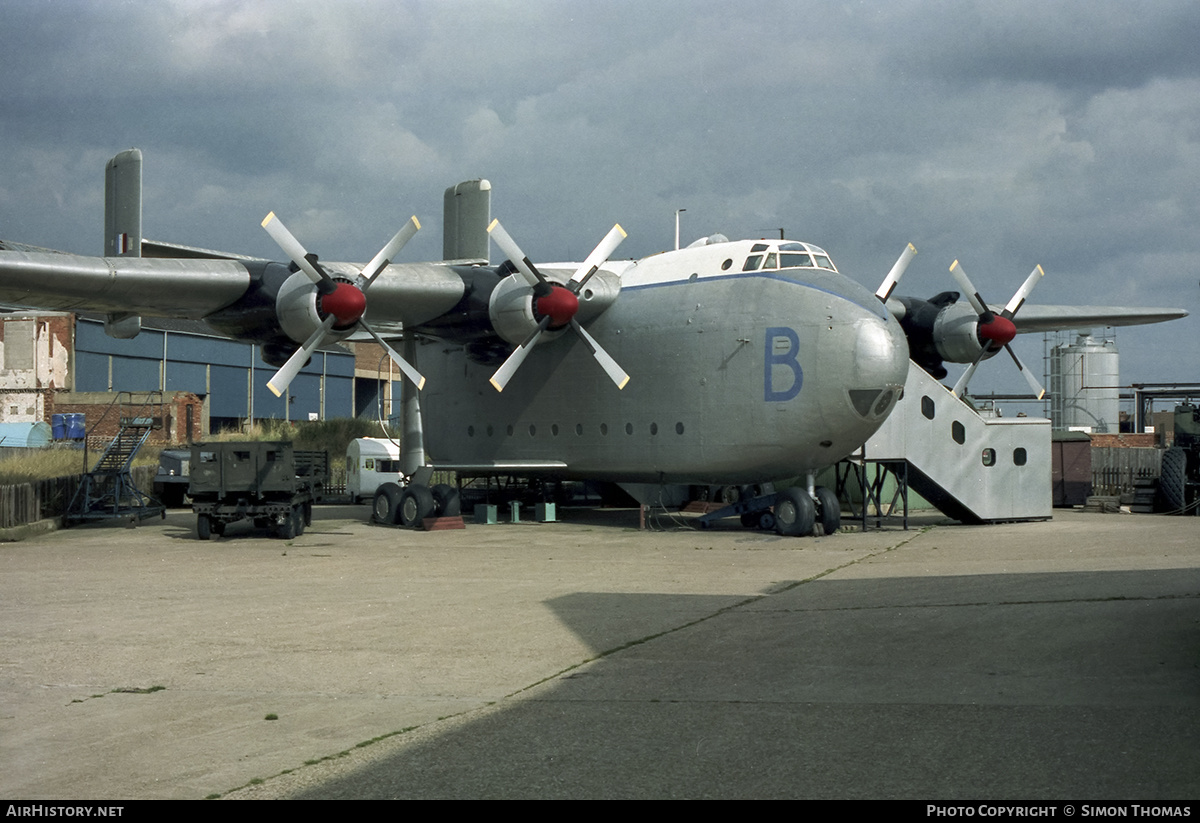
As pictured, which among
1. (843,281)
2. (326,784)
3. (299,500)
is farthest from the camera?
(299,500)

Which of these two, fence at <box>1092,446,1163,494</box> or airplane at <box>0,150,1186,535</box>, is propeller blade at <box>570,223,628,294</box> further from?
fence at <box>1092,446,1163,494</box>

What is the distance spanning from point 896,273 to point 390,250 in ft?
37.3

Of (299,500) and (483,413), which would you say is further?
(483,413)

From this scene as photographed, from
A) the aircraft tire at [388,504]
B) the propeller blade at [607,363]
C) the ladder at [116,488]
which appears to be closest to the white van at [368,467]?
the ladder at [116,488]

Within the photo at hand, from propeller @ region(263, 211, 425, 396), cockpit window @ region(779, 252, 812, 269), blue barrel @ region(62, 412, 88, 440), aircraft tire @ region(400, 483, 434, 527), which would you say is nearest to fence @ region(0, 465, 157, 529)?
propeller @ region(263, 211, 425, 396)

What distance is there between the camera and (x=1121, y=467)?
36.1 metres

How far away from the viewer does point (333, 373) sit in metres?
68.8

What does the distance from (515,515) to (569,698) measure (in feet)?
64.7

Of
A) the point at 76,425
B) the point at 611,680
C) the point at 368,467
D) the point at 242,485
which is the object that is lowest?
the point at 611,680

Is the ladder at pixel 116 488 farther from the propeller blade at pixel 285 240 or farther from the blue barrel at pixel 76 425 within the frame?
the blue barrel at pixel 76 425

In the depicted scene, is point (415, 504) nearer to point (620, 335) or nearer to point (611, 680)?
point (620, 335)

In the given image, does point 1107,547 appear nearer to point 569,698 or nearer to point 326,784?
point 569,698

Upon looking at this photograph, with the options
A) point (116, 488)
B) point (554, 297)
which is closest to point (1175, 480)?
point (554, 297)
